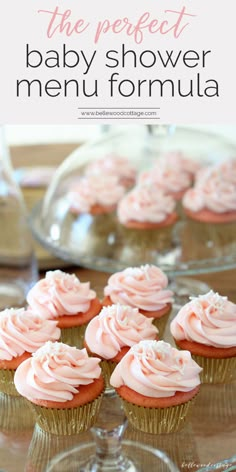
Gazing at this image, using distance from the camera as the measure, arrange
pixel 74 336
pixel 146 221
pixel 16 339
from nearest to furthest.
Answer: pixel 16 339, pixel 74 336, pixel 146 221

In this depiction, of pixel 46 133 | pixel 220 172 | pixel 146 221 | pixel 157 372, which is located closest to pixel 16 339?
pixel 157 372

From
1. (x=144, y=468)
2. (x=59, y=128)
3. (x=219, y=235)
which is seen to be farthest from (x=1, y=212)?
(x=59, y=128)

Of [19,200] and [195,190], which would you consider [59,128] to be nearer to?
[19,200]

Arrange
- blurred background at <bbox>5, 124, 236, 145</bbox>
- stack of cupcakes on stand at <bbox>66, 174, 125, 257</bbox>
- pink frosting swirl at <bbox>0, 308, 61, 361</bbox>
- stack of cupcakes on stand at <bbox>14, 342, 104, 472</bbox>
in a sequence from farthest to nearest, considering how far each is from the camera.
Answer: blurred background at <bbox>5, 124, 236, 145</bbox> < stack of cupcakes on stand at <bbox>66, 174, 125, 257</bbox> < pink frosting swirl at <bbox>0, 308, 61, 361</bbox> < stack of cupcakes on stand at <bbox>14, 342, 104, 472</bbox>

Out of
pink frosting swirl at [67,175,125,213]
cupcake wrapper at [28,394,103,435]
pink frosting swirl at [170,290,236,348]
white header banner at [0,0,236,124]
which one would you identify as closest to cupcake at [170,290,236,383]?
pink frosting swirl at [170,290,236,348]

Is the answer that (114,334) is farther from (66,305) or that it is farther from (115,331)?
(66,305)

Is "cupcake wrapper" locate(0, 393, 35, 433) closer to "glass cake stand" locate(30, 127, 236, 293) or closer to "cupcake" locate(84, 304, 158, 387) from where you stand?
"cupcake" locate(84, 304, 158, 387)

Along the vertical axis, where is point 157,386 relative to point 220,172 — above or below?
below
